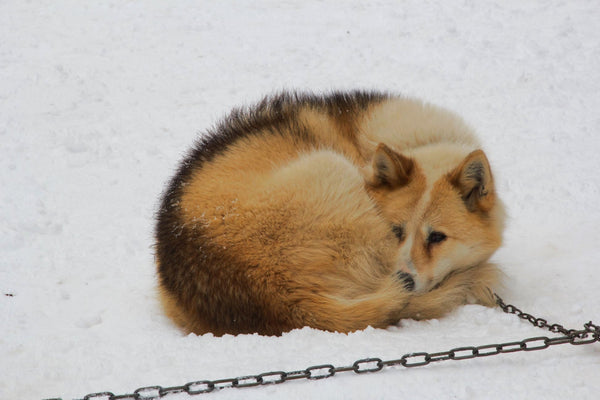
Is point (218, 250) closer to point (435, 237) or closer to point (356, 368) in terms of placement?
point (356, 368)

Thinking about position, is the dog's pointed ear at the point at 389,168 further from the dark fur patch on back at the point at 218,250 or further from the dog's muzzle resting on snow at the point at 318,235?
the dark fur patch on back at the point at 218,250

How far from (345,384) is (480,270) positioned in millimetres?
1573

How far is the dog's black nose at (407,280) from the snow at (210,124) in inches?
9.0

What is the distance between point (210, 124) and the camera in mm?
8156

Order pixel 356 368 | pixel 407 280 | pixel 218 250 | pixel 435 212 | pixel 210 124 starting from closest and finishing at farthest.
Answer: pixel 356 368, pixel 218 250, pixel 407 280, pixel 435 212, pixel 210 124

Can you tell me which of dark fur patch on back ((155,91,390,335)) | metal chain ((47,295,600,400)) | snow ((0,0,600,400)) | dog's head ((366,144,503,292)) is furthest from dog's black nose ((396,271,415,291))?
dark fur patch on back ((155,91,390,335))

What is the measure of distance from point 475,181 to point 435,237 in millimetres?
450

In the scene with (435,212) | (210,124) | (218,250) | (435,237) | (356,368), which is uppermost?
(210,124)

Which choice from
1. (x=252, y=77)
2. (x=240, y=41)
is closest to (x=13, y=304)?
(x=252, y=77)

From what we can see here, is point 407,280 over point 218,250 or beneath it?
beneath

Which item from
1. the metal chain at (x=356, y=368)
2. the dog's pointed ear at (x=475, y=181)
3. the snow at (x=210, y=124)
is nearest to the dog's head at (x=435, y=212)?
the dog's pointed ear at (x=475, y=181)

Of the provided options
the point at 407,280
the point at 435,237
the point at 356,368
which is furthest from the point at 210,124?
the point at 356,368

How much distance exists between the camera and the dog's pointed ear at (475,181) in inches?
157

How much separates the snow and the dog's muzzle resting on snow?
17 centimetres
